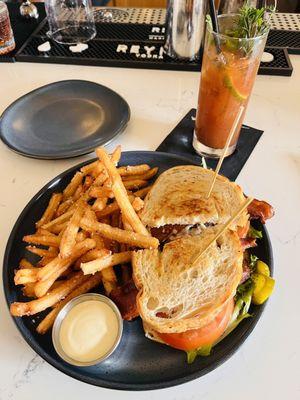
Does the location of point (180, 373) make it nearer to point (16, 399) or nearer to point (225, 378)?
point (225, 378)

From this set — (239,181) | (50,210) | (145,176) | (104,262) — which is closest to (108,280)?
(104,262)

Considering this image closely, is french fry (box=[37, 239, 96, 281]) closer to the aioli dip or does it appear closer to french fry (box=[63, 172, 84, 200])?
the aioli dip

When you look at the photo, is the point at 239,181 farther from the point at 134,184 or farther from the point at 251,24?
the point at 251,24

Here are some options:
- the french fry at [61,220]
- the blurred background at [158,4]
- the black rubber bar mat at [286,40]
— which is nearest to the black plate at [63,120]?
the french fry at [61,220]

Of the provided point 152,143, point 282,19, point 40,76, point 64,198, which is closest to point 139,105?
point 152,143

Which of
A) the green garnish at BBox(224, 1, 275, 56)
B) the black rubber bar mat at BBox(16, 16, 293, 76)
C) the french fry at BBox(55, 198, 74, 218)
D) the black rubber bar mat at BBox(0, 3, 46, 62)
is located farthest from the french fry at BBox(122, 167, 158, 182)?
the black rubber bar mat at BBox(0, 3, 46, 62)

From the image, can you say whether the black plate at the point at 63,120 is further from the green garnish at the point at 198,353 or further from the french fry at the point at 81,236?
the green garnish at the point at 198,353
